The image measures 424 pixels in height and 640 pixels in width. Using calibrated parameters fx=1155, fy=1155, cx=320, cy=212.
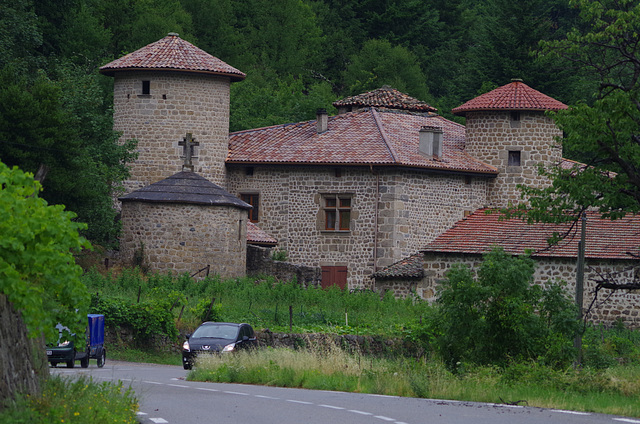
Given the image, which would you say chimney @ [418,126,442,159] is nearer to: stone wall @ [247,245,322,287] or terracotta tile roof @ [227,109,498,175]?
terracotta tile roof @ [227,109,498,175]

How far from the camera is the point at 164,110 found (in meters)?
44.6

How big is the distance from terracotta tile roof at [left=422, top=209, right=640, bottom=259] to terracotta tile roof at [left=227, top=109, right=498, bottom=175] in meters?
3.74

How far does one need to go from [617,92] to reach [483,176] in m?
19.6

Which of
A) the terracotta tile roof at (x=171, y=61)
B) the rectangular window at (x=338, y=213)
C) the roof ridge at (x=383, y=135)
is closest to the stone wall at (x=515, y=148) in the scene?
the roof ridge at (x=383, y=135)

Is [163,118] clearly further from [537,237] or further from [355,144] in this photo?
[537,237]

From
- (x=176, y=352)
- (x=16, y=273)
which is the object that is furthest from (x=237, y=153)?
(x=16, y=273)

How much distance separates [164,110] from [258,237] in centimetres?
614

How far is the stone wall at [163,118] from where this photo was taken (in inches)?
1754

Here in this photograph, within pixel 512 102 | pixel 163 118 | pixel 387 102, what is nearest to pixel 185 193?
pixel 163 118

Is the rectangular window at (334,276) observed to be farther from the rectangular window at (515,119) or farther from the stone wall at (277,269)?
the rectangular window at (515,119)

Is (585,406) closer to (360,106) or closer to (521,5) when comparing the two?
(360,106)

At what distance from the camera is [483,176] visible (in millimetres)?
46156

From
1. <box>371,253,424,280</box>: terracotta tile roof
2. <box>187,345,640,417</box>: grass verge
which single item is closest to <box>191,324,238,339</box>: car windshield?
<box>187,345,640,417</box>: grass verge

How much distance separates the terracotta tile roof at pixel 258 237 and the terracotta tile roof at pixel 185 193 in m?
1.86
